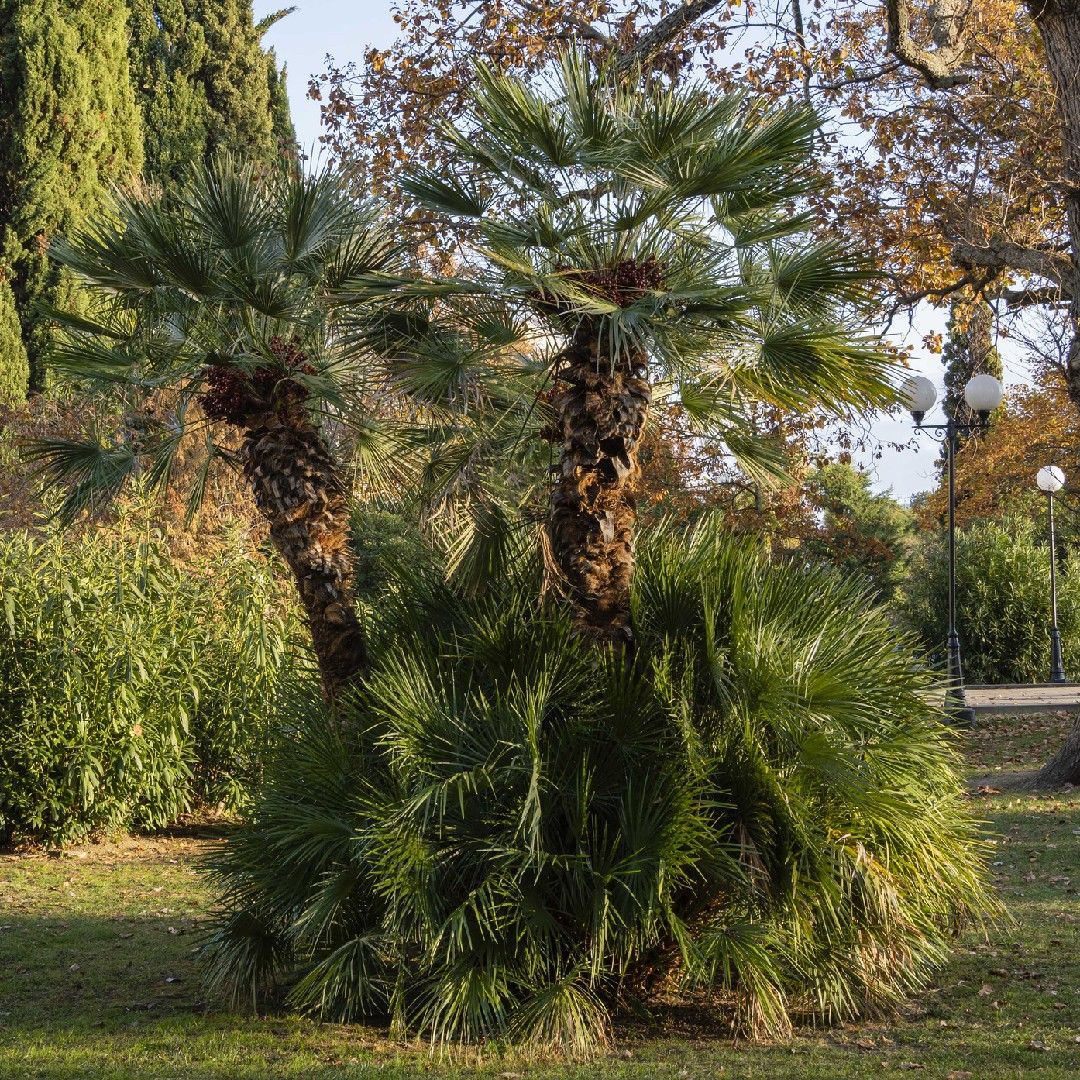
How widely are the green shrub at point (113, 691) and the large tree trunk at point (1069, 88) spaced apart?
8.27 m

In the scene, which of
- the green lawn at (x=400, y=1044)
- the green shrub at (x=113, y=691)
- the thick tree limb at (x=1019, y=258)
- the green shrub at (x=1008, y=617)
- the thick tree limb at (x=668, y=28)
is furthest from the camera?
the green shrub at (x=1008, y=617)

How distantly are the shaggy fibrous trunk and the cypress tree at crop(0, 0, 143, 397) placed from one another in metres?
21.9

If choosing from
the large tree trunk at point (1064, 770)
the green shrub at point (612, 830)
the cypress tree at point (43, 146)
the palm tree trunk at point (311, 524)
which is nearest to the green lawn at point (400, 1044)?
the green shrub at point (612, 830)

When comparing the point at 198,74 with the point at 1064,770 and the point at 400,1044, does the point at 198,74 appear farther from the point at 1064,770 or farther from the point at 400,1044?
the point at 400,1044

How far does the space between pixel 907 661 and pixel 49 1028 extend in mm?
4667

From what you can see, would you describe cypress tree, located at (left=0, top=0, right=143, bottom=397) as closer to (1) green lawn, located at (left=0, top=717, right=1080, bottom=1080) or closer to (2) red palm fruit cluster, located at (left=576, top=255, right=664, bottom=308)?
(1) green lawn, located at (left=0, top=717, right=1080, bottom=1080)

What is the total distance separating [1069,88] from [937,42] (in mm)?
1578

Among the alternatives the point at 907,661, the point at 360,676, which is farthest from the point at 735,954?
the point at 360,676

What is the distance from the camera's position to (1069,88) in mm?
11383

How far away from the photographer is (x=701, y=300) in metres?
6.24

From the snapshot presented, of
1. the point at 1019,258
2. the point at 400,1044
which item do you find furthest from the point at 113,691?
the point at 1019,258

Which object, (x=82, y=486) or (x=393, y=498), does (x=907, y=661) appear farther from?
(x=82, y=486)

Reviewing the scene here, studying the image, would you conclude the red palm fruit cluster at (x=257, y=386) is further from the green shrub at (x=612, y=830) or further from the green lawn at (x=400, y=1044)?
the green lawn at (x=400, y=1044)

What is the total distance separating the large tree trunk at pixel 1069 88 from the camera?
1134 centimetres
